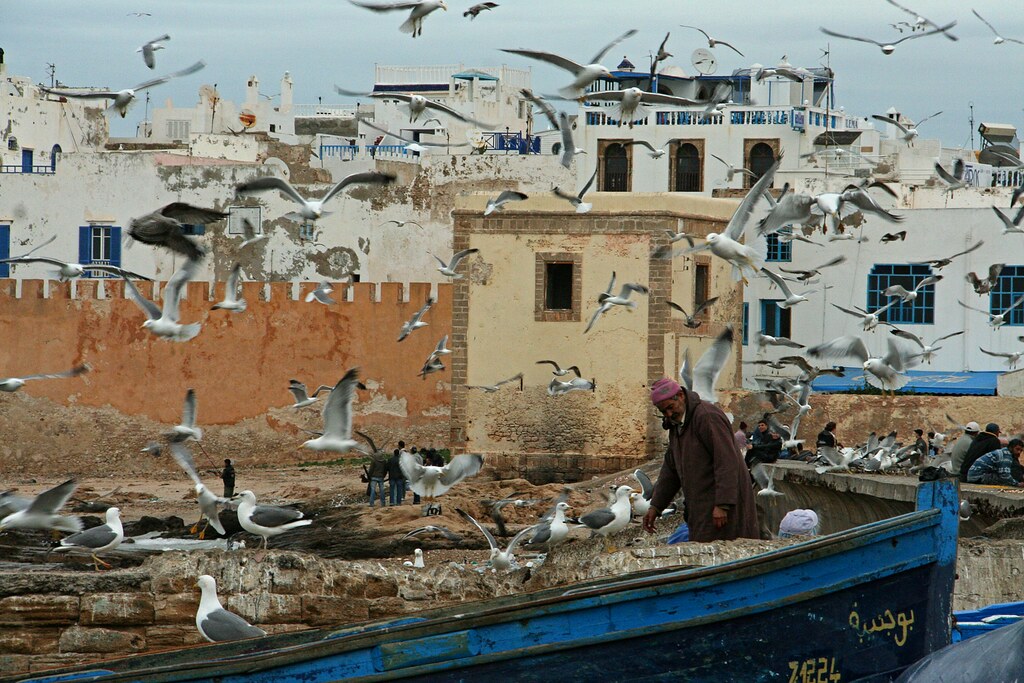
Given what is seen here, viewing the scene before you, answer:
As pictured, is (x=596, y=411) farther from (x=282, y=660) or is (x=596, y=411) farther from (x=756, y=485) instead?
(x=282, y=660)

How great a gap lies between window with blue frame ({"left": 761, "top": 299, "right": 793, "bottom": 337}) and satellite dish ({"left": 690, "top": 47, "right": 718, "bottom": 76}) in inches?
464

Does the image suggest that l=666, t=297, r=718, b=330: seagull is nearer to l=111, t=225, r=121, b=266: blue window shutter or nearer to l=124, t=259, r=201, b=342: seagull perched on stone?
l=124, t=259, r=201, b=342: seagull perched on stone

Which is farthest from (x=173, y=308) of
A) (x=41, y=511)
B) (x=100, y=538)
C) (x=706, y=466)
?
(x=706, y=466)

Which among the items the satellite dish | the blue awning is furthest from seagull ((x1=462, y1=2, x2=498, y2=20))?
the satellite dish

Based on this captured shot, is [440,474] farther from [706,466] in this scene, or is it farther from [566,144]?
[706,466]

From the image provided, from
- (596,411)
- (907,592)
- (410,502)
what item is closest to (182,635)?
(907,592)

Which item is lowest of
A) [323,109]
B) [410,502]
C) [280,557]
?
[410,502]

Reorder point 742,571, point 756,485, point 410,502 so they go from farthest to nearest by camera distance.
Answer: point 410,502 < point 756,485 < point 742,571

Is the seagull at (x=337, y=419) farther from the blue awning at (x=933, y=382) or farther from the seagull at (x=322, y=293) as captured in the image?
the blue awning at (x=933, y=382)

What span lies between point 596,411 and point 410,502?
4.15 metres

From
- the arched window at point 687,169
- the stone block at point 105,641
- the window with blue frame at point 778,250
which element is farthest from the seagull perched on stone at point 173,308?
the arched window at point 687,169

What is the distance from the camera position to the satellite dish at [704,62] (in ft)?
135

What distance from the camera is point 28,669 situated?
991cm

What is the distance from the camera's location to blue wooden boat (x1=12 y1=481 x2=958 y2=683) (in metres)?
7.08
